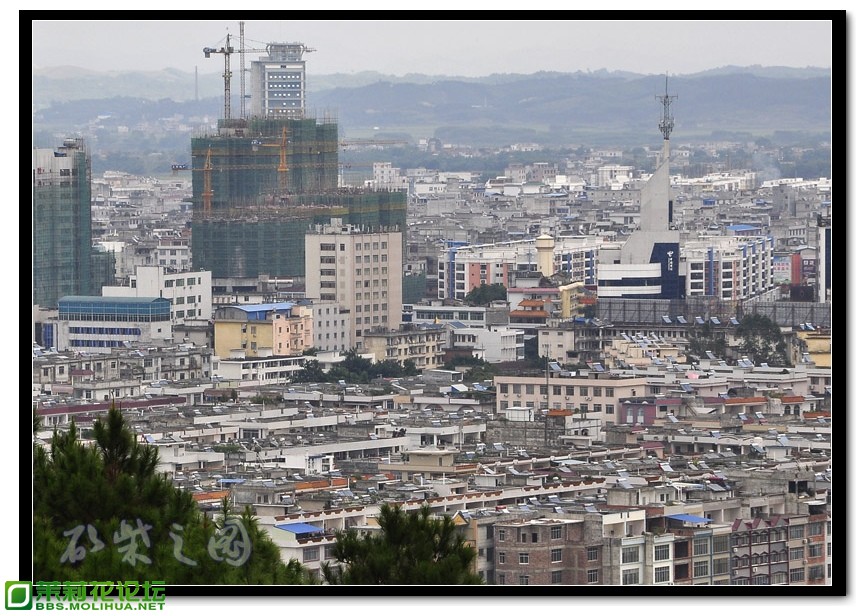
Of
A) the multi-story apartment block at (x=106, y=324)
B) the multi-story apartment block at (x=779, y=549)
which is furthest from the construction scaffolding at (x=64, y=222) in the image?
the multi-story apartment block at (x=779, y=549)

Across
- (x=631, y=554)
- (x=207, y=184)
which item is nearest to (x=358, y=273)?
(x=207, y=184)

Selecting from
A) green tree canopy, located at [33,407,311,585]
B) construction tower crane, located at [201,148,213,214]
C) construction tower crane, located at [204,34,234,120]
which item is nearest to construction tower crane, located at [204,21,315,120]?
construction tower crane, located at [204,34,234,120]

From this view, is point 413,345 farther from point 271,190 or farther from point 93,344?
point 271,190

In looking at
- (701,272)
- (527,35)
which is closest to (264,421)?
(527,35)

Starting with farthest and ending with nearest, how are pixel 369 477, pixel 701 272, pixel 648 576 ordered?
pixel 701 272, pixel 369 477, pixel 648 576

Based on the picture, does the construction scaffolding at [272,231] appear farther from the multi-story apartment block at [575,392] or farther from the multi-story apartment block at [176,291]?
the multi-story apartment block at [575,392]

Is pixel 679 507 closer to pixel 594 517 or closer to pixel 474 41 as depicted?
pixel 594 517

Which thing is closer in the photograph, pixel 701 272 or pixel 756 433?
pixel 756 433
